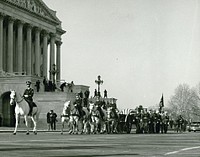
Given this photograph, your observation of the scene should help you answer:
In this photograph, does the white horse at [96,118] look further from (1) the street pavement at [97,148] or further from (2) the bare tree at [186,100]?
(2) the bare tree at [186,100]

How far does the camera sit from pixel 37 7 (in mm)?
109625

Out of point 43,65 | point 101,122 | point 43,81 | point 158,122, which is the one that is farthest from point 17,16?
point 101,122

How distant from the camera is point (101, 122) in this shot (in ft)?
159

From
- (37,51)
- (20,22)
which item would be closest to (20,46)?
(20,22)

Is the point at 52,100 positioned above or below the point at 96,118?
above

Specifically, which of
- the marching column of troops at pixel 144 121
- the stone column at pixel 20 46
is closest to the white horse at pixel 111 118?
the marching column of troops at pixel 144 121

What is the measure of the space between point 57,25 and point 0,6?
25.0 metres

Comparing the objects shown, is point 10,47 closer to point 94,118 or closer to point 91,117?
point 91,117

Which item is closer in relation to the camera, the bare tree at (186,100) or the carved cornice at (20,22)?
the carved cornice at (20,22)

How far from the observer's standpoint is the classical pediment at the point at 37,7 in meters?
103

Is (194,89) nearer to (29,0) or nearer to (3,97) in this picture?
(29,0)

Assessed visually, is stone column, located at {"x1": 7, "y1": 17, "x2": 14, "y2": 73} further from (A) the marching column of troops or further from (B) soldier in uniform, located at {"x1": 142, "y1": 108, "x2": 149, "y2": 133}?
(B) soldier in uniform, located at {"x1": 142, "y1": 108, "x2": 149, "y2": 133}

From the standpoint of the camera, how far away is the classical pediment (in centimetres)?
10266

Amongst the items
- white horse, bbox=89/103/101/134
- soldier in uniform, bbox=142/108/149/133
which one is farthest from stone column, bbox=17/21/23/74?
white horse, bbox=89/103/101/134
